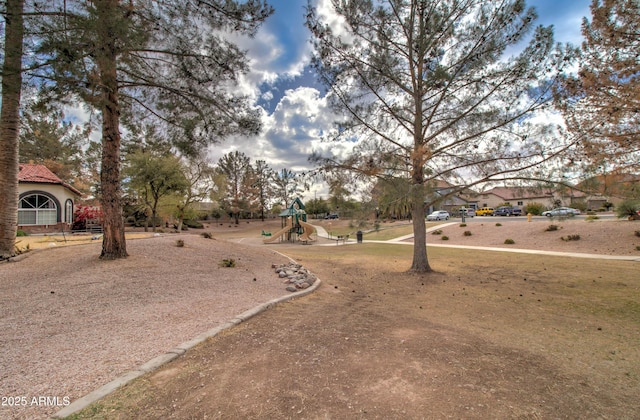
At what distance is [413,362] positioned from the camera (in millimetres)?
3146

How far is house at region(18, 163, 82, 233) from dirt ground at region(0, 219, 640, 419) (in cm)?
2037

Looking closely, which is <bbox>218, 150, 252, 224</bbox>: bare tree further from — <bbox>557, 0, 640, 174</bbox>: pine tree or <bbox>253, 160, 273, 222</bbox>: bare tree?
<bbox>557, 0, 640, 174</bbox>: pine tree

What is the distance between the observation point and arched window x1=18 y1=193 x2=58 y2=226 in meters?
17.9

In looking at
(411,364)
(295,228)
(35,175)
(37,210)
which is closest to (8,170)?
(411,364)

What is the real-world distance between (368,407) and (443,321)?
3119 millimetres

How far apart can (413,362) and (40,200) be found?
Answer: 24881 mm

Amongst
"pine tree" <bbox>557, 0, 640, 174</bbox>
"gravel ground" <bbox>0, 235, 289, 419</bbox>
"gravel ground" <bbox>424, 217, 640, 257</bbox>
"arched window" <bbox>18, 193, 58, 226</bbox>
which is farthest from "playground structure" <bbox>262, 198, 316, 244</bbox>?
"pine tree" <bbox>557, 0, 640, 174</bbox>

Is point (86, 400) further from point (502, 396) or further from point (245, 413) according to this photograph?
point (502, 396)

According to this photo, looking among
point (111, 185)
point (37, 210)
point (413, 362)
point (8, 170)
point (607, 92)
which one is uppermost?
point (607, 92)

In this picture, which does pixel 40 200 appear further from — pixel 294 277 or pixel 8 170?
pixel 294 277

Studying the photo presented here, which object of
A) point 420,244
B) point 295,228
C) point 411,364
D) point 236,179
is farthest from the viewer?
point 236,179

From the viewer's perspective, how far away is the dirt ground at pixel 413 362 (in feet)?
7.73

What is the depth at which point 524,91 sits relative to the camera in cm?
762

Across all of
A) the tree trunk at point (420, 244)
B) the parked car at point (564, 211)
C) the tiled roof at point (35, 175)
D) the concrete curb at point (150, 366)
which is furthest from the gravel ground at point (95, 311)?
the tiled roof at point (35, 175)
